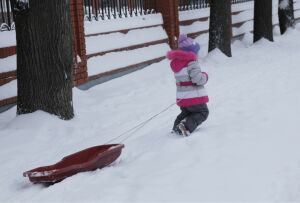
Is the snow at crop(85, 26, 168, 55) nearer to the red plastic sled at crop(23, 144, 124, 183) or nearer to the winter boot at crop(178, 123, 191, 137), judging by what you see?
the winter boot at crop(178, 123, 191, 137)

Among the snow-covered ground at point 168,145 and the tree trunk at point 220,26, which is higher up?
the tree trunk at point 220,26

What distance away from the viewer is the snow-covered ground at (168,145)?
12.1 ft

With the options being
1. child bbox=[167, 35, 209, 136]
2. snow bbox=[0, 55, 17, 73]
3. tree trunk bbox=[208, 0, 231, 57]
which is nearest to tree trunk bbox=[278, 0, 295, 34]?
tree trunk bbox=[208, 0, 231, 57]

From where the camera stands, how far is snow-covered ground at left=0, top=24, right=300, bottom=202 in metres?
3.70

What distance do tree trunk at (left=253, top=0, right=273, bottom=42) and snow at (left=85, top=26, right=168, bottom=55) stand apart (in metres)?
3.89

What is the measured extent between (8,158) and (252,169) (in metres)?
2.96

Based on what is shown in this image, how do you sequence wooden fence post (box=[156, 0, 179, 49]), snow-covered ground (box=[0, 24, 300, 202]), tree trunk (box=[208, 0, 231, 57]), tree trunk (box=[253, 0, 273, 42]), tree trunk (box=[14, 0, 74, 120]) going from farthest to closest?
tree trunk (box=[253, 0, 273, 42]), wooden fence post (box=[156, 0, 179, 49]), tree trunk (box=[208, 0, 231, 57]), tree trunk (box=[14, 0, 74, 120]), snow-covered ground (box=[0, 24, 300, 202])

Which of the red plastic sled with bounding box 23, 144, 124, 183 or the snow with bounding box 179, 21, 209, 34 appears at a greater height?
the snow with bounding box 179, 21, 209, 34

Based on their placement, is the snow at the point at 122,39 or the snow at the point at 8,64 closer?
the snow at the point at 8,64

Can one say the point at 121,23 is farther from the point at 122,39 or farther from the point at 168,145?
the point at 168,145

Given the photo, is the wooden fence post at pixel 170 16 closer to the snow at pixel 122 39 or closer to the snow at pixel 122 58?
the snow at pixel 122 39

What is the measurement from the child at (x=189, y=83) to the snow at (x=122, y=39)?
4.68m

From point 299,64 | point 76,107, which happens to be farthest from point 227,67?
point 76,107

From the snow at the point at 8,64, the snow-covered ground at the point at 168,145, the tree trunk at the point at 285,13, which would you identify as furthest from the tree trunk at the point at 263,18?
the snow at the point at 8,64
